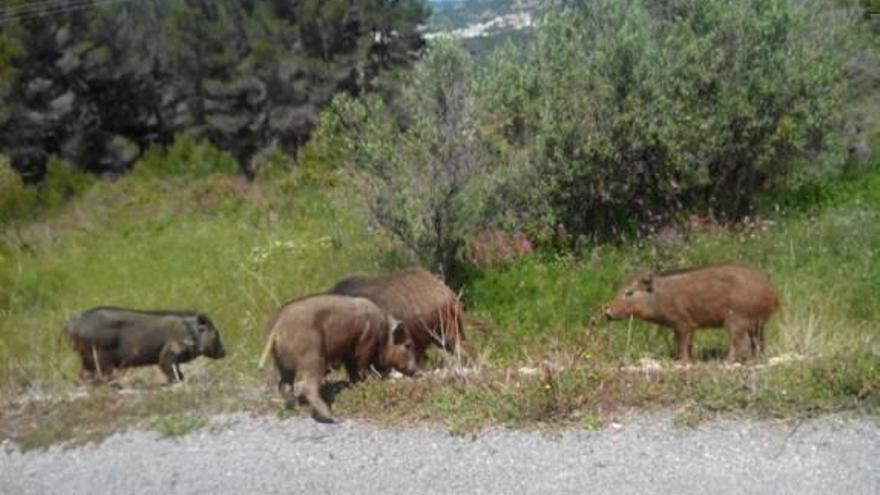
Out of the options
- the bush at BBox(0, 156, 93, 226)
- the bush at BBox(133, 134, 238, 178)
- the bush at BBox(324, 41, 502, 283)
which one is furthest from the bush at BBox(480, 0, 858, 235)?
the bush at BBox(133, 134, 238, 178)

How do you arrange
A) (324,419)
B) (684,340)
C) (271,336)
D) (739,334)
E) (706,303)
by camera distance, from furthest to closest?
(684,340), (706,303), (739,334), (271,336), (324,419)

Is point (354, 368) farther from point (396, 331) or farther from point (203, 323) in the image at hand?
point (203, 323)

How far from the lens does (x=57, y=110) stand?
41.1 metres

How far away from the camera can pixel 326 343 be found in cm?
734

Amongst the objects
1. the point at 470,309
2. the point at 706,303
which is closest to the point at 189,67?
the point at 470,309

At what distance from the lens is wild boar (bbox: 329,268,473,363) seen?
8.73 metres

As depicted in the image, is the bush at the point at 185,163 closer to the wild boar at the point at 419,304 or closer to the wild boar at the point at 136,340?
the wild boar at the point at 136,340

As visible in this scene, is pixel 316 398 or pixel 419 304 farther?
pixel 419 304

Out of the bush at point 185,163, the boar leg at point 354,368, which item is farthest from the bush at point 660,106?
the bush at point 185,163

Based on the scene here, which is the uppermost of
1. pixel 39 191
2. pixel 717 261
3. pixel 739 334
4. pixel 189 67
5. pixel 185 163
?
pixel 739 334

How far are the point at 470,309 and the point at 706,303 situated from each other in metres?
4.61

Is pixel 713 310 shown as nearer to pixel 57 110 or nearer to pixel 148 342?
pixel 148 342

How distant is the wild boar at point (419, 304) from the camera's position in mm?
8727

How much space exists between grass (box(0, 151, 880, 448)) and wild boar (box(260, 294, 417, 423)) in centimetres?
20
